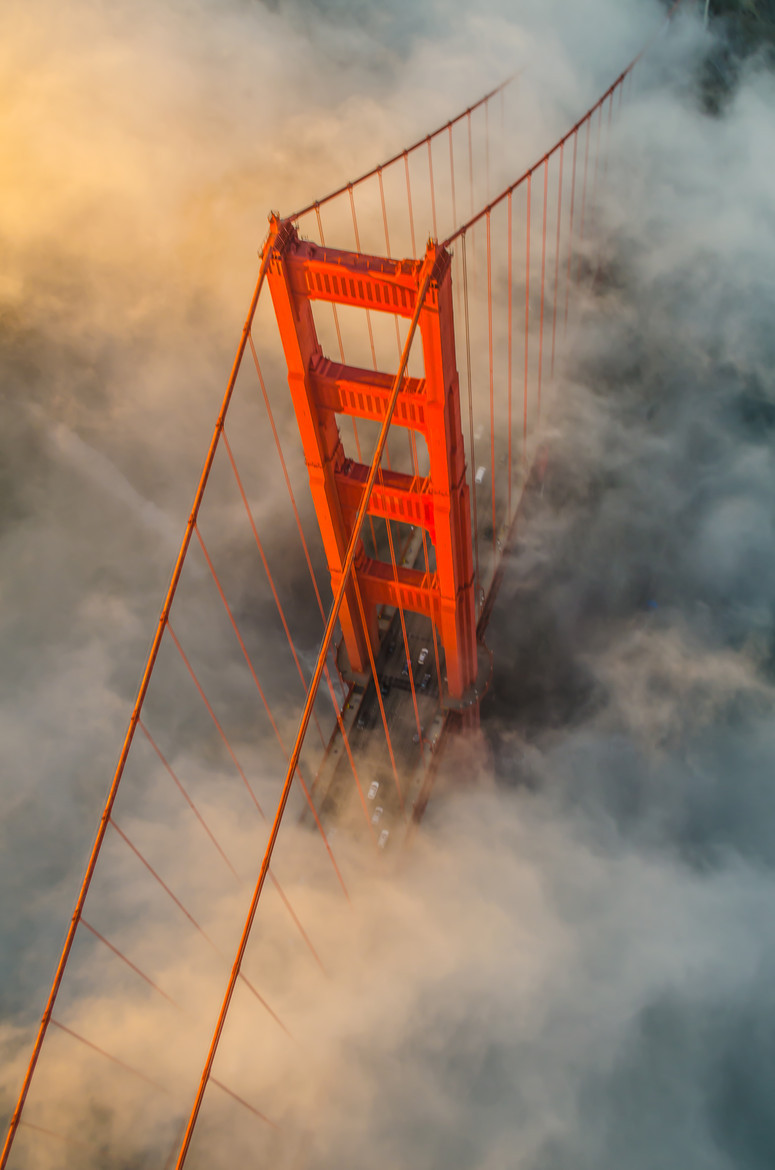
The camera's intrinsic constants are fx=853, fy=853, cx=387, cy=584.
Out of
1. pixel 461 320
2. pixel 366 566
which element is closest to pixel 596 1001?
pixel 366 566

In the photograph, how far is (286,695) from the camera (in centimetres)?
2055

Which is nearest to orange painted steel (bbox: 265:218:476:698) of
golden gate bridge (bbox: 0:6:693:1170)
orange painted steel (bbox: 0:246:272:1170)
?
golden gate bridge (bbox: 0:6:693:1170)

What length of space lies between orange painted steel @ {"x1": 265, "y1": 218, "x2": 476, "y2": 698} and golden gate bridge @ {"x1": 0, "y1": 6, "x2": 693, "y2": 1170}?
43mm

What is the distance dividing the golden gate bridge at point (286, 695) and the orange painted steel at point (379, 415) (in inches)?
1.7

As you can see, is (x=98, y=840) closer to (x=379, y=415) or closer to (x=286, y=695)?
(x=379, y=415)

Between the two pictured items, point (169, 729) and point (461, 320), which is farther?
point (461, 320)

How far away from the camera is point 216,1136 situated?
15.1 meters

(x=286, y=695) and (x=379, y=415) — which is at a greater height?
(x=379, y=415)

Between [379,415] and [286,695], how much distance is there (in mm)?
10096

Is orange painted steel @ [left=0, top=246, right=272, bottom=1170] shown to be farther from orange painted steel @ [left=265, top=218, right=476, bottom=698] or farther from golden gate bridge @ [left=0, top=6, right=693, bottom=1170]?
orange painted steel @ [left=265, top=218, right=476, bottom=698]

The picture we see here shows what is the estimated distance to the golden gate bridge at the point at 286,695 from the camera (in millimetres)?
12031

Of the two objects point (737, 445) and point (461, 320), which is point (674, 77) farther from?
point (737, 445)

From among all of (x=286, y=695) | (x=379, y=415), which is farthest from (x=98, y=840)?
(x=286, y=695)

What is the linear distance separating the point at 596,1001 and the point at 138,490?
16697mm
